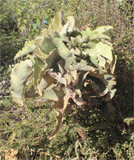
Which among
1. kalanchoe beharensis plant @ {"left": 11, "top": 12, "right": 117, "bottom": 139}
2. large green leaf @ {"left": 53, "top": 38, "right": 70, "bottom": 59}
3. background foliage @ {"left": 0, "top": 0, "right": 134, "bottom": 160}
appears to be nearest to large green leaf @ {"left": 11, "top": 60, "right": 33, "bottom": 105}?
kalanchoe beharensis plant @ {"left": 11, "top": 12, "right": 117, "bottom": 139}

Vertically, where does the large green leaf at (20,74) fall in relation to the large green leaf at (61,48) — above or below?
below

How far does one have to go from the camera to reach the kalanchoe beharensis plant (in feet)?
5.28

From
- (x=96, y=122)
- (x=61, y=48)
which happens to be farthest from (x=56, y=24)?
(x=96, y=122)

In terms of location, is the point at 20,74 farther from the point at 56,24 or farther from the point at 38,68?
the point at 56,24

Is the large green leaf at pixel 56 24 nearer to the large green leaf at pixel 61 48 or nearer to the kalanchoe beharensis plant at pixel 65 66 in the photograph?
the kalanchoe beharensis plant at pixel 65 66

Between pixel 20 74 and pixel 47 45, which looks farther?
pixel 20 74

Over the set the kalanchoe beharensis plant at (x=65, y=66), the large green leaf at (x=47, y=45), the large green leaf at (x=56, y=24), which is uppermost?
the large green leaf at (x=56, y=24)

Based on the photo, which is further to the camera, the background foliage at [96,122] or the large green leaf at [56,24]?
the background foliage at [96,122]

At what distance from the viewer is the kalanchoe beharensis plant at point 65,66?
1.61 metres

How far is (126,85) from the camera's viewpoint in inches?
85.6

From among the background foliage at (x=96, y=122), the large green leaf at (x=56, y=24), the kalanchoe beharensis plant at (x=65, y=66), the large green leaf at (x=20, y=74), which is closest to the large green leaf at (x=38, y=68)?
the kalanchoe beharensis plant at (x=65, y=66)

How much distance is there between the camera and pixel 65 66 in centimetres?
165

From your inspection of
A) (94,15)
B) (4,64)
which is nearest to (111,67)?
(94,15)

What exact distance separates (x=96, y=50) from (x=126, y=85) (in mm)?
594
